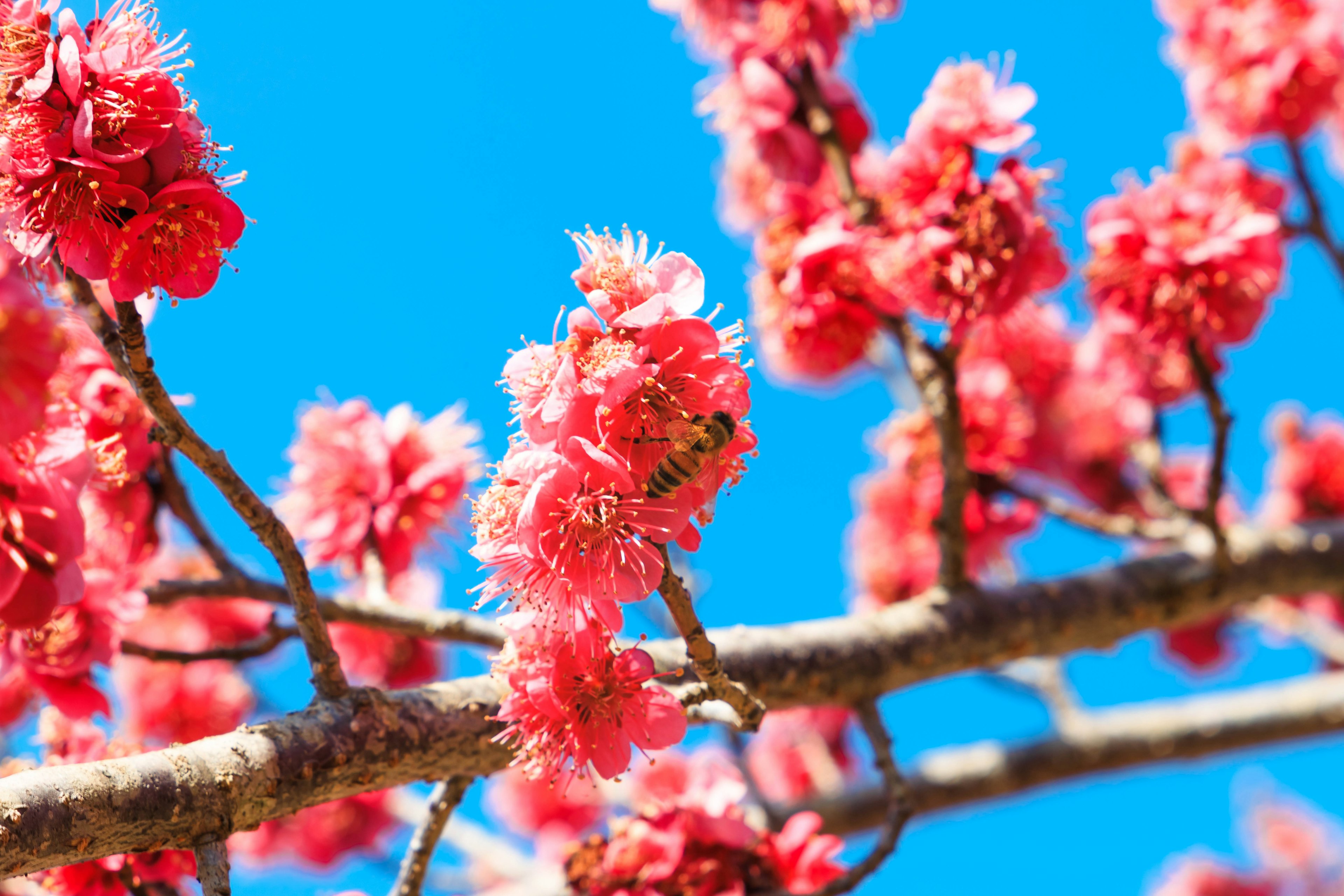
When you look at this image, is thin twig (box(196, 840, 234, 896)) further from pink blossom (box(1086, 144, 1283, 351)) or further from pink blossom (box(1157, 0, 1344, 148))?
pink blossom (box(1157, 0, 1344, 148))

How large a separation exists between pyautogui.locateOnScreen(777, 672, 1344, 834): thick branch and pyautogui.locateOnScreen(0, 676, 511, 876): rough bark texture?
2.08 m

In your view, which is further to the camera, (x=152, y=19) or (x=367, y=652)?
(x=367, y=652)

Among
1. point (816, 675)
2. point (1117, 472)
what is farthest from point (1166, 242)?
point (1117, 472)

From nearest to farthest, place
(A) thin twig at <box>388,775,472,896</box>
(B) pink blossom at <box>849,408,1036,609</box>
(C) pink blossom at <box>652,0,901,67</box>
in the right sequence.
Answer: (A) thin twig at <box>388,775,472,896</box> → (C) pink blossom at <box>652,0,901,67</box> → (B) pink blossom at <box>849,408,1036,609</box>

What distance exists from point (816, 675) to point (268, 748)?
1356 mm

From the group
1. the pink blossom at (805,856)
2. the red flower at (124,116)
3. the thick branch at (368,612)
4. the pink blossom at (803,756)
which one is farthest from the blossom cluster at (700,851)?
the red flower at (124,116)

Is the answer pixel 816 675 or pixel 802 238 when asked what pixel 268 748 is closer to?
pixel 816 675

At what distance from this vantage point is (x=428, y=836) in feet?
7.08

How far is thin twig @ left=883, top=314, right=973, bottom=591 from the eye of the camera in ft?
9.34

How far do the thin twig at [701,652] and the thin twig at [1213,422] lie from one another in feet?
5.93

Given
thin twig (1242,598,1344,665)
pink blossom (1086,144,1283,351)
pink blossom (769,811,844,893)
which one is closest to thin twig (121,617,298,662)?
pink blossom (769,811,844,893)

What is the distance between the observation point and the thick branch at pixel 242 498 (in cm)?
173

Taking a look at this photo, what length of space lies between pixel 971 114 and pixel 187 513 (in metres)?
2.21

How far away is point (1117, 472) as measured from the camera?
4.56 meters
